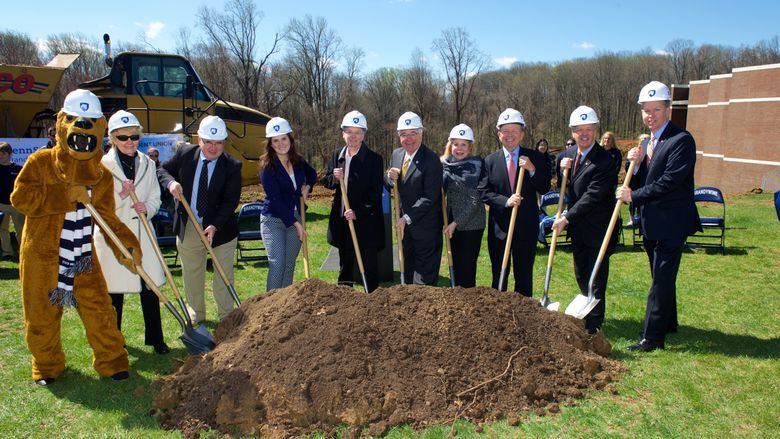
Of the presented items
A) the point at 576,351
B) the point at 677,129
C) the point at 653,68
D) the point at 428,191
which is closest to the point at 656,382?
the point at 576,351

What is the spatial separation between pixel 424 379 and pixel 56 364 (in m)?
3.05

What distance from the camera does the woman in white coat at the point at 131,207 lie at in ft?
15.6

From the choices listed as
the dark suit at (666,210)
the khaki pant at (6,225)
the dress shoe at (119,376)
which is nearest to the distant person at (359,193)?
the dress shoe at (119,376)

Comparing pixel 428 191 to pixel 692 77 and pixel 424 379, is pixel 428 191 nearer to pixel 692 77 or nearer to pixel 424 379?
pixel 424 379

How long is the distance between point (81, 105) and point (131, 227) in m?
1.18

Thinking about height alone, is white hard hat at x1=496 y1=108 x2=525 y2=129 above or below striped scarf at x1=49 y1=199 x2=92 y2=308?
above

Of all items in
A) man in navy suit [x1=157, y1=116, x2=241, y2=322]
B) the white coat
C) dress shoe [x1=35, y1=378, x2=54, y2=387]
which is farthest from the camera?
man in navy suit [x1=157, y1=116, x2=241, y2=322]

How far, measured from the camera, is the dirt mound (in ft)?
12.0

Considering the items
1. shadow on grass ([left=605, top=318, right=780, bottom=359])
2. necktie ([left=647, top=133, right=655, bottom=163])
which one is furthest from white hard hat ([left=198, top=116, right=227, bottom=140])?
shadow on grass ([left=605, top=318, right=780, bottom=359])

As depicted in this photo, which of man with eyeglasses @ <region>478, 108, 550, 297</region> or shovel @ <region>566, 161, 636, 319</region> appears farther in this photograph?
man with eyeglasses @ <region>478, 108, 550, 297</region>

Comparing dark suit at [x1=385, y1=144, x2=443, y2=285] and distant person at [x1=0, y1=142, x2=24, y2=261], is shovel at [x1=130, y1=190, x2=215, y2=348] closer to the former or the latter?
dark suit at [x1=385, y1=144, x2=443, y2=285]

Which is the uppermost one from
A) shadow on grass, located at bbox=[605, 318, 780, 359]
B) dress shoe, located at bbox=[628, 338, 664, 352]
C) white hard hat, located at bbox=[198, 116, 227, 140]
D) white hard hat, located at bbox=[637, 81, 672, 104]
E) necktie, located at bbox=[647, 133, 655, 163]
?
white hard hat, located at bbox=[637, 81, 672, 104]

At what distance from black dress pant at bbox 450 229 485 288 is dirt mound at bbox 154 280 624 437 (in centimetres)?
95

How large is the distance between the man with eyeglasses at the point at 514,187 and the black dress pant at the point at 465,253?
0.71 ft
